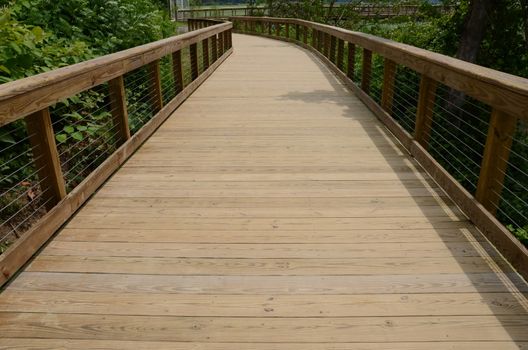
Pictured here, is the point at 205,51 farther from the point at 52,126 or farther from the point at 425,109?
the point at 52,126

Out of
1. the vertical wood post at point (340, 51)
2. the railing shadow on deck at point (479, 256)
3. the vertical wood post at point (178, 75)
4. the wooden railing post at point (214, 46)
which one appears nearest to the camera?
the railing shadow on deck at point (479, 256)

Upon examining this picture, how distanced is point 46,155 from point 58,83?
443 millimetres

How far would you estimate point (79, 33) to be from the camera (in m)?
6.80

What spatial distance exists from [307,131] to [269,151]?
85 centimetres

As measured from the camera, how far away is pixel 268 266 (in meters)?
2.57

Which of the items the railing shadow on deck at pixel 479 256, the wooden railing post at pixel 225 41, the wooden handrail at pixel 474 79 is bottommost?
the railing shadow on deck at pixel 479 256

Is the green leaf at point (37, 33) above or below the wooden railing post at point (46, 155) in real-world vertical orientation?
above

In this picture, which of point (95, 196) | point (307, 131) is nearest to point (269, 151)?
point (307, 131)

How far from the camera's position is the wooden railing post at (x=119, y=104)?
4039mm

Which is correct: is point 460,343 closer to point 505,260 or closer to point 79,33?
point 505,260

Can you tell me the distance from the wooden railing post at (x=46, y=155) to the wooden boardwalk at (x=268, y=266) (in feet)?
0.80

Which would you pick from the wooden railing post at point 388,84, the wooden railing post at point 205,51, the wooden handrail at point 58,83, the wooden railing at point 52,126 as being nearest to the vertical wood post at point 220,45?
the wooden railing post at point 205,51

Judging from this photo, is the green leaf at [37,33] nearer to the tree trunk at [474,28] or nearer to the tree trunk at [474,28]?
the tree trunk at [474,28]

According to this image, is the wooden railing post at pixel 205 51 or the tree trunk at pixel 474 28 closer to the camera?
the wooden railing post at pixel 205 51
